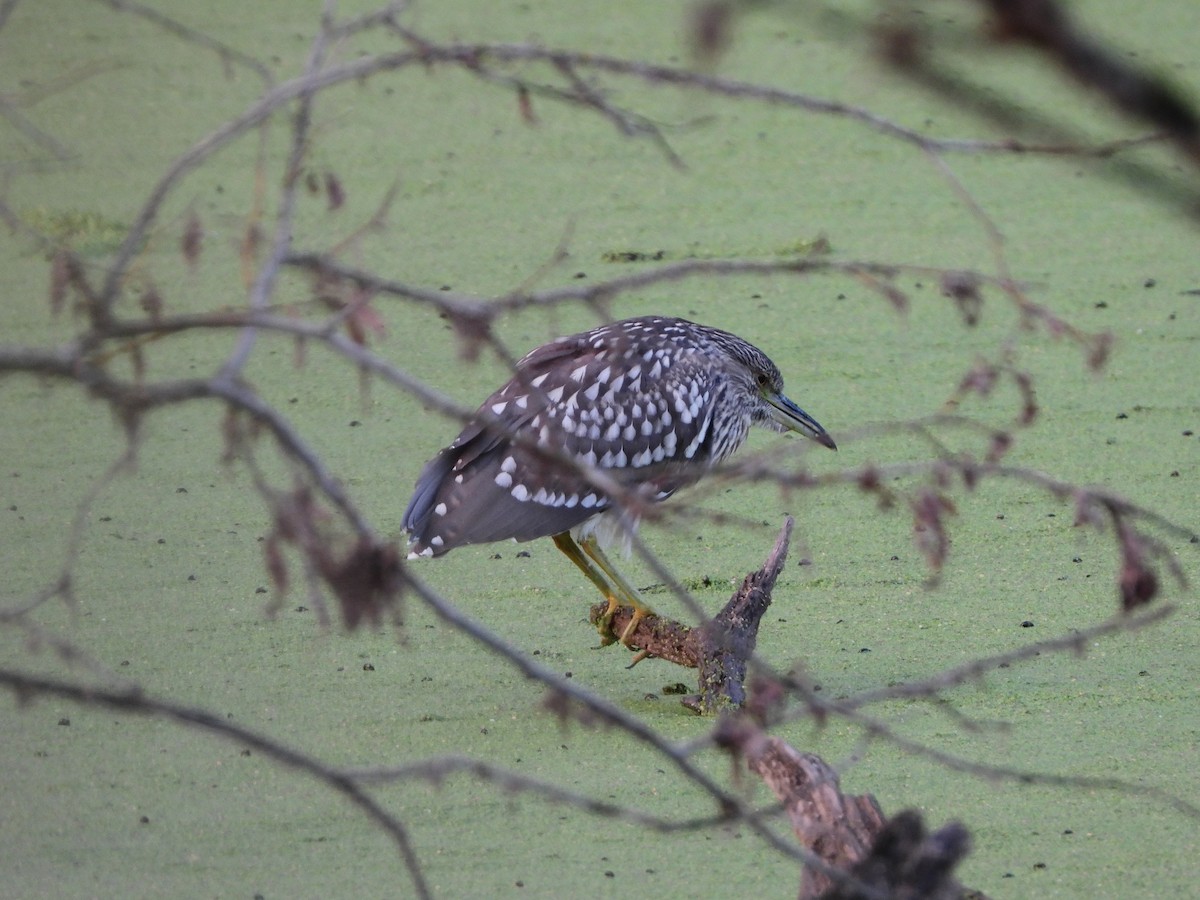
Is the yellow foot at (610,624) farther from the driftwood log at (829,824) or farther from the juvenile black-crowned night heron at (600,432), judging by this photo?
the driftwood log at (829,824)

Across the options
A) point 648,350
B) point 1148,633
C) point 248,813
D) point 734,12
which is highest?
point 734,12

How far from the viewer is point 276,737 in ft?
9.09

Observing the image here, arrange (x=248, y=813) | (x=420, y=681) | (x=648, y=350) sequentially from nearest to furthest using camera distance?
(x=248, y=813) < (x=420, y=681) < (x=648, y=350)

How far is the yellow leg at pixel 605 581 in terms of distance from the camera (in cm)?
293

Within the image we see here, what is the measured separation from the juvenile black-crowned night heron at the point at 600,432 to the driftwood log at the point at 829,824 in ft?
0.83

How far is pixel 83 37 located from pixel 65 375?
17.9 ft

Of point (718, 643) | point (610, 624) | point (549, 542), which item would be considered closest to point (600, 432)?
point (610, 624)

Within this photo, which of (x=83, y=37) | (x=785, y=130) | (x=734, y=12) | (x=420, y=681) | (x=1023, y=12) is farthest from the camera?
(x=83, y=37)

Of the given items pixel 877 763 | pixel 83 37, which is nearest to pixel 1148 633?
pixel 877 763

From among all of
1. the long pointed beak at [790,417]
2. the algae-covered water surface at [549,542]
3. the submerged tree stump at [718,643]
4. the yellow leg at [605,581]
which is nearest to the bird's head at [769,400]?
the long pointed beak at [790,417]

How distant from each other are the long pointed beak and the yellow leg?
0.49 m

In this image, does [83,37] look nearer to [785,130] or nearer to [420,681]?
[785,130]

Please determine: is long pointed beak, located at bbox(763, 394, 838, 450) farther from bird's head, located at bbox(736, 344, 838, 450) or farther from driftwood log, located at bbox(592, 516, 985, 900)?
driftwood log, located at bbox(592, 516, 985, 900)

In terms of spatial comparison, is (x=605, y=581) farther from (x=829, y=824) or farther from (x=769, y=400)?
(x=829, y=824)
